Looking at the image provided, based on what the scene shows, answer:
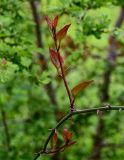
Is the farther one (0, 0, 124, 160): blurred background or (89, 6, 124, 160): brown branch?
(89, 6, 124, 160): brown branch

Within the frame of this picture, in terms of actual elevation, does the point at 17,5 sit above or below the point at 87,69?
above

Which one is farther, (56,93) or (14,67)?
(56,93)

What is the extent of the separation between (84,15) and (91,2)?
7cm

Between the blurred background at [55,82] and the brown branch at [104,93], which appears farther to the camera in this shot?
the brown branch at [104,93]

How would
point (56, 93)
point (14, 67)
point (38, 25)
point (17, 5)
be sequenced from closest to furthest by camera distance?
point (14, 67) < point (17, 5) < point (38, 25) < point (56, 93)

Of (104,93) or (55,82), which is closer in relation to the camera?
(104,93)

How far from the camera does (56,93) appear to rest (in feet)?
13.8

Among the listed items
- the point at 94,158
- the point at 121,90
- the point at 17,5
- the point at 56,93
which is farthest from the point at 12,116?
the point at 17,5

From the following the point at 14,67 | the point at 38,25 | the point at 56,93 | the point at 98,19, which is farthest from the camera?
the point at 56,93

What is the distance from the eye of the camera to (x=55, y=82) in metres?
4.32

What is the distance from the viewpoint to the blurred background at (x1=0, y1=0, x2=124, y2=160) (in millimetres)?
2125

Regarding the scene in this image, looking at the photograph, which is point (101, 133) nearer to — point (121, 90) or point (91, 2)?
point (121, 90)

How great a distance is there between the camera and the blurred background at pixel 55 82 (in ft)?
6.97

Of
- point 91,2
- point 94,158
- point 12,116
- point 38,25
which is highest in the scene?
point 91,2
